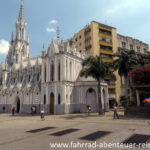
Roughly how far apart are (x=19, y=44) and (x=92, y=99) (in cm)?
5013

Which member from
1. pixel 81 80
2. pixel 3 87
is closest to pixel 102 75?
pixel 81 80

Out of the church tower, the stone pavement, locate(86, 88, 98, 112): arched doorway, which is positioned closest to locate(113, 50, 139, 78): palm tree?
locate(86, 88, 98, 112): arched doorway

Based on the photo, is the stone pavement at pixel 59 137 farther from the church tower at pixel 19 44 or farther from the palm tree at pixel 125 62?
the church tower at pixel 19 44

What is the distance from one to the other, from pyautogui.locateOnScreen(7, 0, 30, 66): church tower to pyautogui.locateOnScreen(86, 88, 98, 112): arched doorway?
1662 inches

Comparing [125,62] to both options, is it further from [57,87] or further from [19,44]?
[19,44]

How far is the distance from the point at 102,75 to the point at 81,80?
10514 millimetres

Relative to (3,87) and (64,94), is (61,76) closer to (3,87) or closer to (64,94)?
(64,94)

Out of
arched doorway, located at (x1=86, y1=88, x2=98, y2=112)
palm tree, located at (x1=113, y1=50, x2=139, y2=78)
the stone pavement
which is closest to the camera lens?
the stone pavement

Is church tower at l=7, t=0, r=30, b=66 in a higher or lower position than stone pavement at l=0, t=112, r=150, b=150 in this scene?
higher

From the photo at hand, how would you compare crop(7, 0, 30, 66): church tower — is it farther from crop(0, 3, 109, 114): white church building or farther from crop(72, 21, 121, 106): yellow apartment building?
crop(72, 21, 121, 106): yellow apartment building

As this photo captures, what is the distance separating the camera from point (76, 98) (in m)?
40.5

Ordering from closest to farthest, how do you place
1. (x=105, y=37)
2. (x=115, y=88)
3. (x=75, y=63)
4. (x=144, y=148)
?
(x=144, y=148) → (x=75, y=63) → (x=115, y=88) → (x=105, y=37)

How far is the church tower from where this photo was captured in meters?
70.0

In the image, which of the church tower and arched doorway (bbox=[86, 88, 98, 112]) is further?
the church tower
